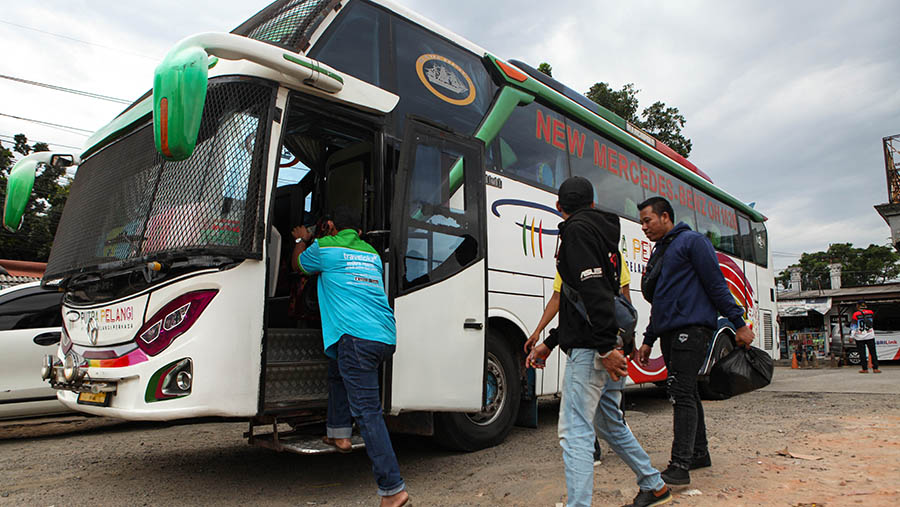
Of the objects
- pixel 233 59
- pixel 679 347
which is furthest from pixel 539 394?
pixel 233 59

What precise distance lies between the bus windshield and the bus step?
1.26 meters

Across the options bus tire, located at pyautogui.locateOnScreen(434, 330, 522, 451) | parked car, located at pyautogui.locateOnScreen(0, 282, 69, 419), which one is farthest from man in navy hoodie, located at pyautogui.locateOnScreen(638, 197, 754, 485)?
parked car, located at pyautogui.locateOnScreen(0, 282, 69, 419)

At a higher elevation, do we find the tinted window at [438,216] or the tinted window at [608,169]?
the tinted window at [608,169]

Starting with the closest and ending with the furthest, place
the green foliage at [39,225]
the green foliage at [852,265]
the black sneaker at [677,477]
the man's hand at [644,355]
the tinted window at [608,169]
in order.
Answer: the black sneaker at [677,477] < the man's hand at [644,355] < the tinted window at [608,169] < the green foliage at [39,225] < the green foliage at [852,265]

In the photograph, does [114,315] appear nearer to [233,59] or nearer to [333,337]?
[333,337]

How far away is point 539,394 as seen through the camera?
6062mm

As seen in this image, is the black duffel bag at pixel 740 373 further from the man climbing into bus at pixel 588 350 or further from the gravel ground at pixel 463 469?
the man climbing into bus at pixel 588 350

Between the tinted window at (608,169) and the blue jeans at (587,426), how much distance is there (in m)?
3.88

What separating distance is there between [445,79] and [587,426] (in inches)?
137

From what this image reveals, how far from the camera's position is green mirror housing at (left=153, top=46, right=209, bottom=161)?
9.93 feet

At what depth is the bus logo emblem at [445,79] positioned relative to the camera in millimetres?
5191

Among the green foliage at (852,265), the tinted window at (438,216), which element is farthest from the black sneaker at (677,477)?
the green foliage at (852,265)

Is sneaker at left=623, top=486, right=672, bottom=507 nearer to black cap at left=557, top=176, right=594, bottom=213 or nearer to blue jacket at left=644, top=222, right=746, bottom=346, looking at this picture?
blue jacket at left=644, top=222, right=746, bottom=346

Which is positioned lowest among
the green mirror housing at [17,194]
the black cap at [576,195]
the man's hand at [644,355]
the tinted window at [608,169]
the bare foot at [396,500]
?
the bare foot at [396,500]
